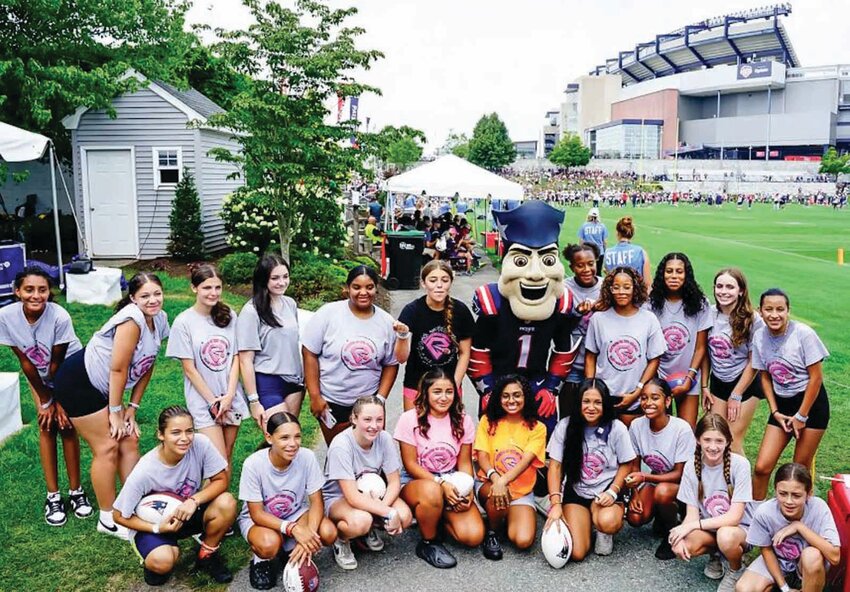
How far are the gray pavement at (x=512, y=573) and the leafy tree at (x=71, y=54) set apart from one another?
11.8 metres

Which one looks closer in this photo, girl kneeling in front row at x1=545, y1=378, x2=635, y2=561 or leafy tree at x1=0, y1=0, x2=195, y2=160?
girl kneeling in front row at x1=545, y1=378, x2=635, y2=561

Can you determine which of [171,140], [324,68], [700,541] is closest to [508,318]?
[700,541]

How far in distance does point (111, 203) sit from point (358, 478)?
13.8 m

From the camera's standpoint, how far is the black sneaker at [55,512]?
5223mm

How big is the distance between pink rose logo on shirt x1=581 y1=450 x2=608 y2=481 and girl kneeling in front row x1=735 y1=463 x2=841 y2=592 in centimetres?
100

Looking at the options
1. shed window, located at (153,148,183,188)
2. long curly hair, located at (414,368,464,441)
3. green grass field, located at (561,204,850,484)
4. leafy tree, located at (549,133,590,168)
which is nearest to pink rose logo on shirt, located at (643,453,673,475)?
long curly hair, located at (414,368,464,441)

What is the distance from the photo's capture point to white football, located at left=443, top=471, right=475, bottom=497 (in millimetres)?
4895

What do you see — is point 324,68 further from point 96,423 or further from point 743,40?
point 743,40

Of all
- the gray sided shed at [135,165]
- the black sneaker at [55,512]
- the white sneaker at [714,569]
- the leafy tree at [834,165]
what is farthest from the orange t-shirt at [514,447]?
the leafy tree at [834,165]

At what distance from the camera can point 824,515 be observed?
13.4 ft

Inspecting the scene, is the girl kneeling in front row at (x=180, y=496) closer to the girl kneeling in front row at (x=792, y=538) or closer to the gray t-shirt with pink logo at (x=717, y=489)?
the gray t-shirt with pink logo at (x=717, y=489)

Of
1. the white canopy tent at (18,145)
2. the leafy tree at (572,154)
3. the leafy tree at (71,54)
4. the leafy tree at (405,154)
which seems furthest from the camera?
the leafy tree at (572,154)

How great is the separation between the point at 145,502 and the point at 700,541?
3.14 metres

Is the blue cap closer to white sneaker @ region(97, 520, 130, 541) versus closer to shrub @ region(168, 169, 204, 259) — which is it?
white sneaker @ region(97, 520, 130, 541)
